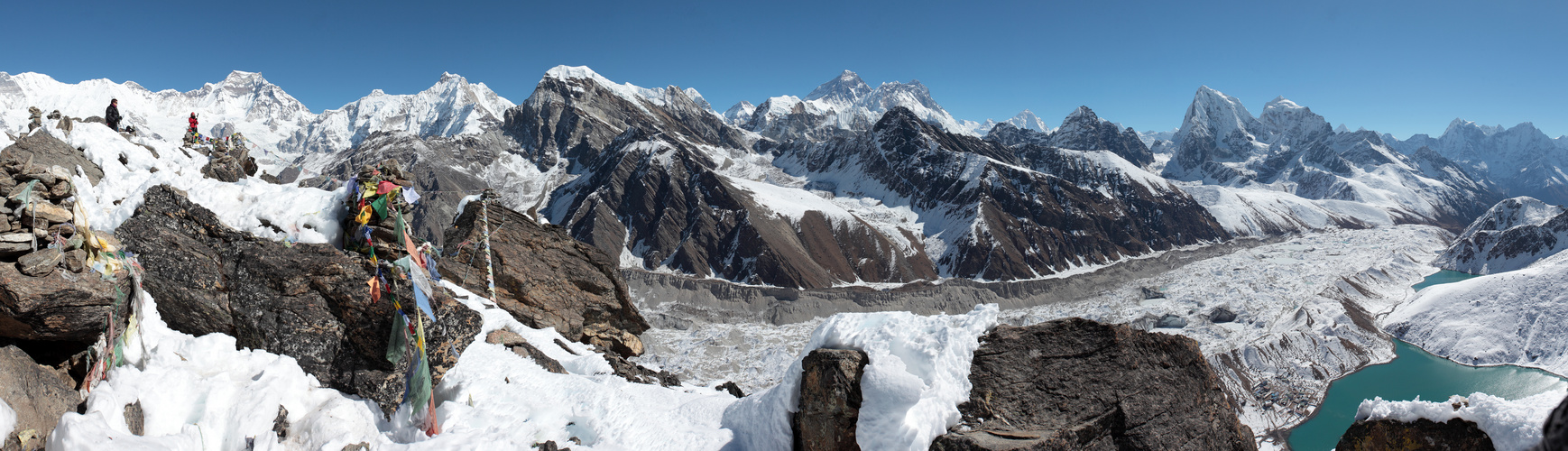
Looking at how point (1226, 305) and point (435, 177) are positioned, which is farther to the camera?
point (435, 177)

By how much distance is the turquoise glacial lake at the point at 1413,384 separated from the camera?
193 ft

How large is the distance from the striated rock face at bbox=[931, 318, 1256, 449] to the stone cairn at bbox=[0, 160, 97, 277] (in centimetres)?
1424

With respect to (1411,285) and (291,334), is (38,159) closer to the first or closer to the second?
(291,334)

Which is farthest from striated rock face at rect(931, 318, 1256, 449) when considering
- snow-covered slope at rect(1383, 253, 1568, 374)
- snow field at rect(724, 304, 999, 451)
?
snow-covered slope at rect(1383, 253, 1568, 374)

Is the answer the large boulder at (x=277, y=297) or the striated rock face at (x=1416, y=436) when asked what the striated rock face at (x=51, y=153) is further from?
the striated rock face at (x=1416, y=436)

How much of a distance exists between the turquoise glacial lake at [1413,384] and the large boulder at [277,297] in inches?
2930

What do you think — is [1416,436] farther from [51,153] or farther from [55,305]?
[51,153]

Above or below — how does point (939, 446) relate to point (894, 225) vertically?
below

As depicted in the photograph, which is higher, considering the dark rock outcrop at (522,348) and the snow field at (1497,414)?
the snow field at (1497,414)

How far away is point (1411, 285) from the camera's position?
11912cm

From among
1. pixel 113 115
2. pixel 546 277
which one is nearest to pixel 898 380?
pixel 546 277

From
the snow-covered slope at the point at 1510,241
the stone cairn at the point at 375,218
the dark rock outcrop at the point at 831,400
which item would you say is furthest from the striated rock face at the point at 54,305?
the snow-covered slope at the point at 1510,241

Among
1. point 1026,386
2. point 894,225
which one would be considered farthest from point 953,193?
point 1026,386

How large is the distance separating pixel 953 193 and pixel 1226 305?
83.8 m
